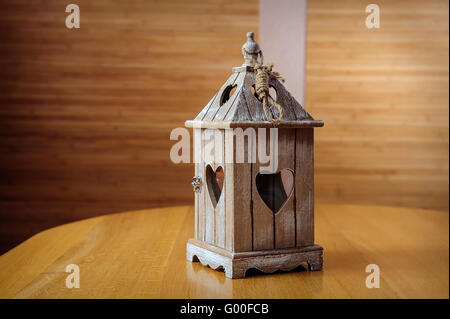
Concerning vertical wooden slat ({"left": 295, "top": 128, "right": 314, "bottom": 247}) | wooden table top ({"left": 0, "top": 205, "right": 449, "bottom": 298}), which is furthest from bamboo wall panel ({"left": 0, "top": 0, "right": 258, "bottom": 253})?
vertical wooden slat ({"left": 295, "top": 128, "right": 314, "bottom": 247})

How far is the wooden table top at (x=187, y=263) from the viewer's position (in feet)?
4.00

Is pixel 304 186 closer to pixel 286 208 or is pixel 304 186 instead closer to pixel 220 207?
pixel 286 208

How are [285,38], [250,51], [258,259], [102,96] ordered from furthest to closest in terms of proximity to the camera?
[102,96], [285,38], [250,51], [258,259]

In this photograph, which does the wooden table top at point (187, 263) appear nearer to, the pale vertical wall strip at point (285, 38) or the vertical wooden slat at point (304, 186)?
the vertical wooden slat at point (304, 186)

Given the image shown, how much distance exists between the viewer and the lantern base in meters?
1.32

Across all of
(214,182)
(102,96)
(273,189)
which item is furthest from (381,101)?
(214,182)

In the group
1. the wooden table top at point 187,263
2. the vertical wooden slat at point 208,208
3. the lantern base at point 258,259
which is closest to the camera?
the wooden table top at point 187,263

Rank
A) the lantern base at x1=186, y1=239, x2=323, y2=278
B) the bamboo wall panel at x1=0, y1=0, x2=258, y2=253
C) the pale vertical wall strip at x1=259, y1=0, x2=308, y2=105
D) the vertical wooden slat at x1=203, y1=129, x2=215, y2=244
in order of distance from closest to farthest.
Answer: the lantern base at x1=186, y1=239, x2=323, y2=278
the vertical wooden slat at x1=203, y1=129, x2=215, y2=244
the pale vertical wall strip at x1=259, y1=0, x2=308, y2=105
the bamboo wall panel at x1=0, y1=0, x2=258, y2=253

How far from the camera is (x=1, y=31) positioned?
12.8ft

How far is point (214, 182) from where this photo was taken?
4.89 feet

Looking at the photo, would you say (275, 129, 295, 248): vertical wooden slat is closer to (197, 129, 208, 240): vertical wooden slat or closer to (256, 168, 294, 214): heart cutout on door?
(256, 168, 294, 214): heart cutout on door

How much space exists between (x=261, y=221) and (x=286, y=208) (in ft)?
0.26

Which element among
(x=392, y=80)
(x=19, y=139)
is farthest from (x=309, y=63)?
(x=19, y=139)

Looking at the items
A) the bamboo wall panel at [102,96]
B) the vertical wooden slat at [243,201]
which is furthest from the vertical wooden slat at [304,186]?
the bamboo wall panel at [102,96]
